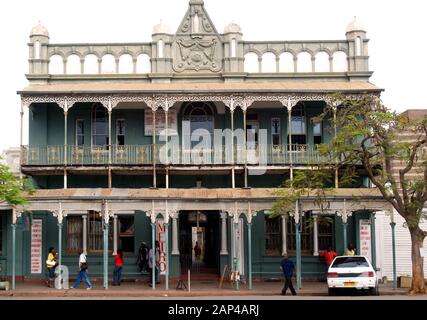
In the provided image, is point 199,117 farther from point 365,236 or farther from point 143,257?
point 365,236

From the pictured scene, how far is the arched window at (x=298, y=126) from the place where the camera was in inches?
1105

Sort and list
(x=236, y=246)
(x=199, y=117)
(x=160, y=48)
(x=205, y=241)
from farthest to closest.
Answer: (x=205, y=241), (x=199, y=117), (x=160, y=48), (x=236, y=246)

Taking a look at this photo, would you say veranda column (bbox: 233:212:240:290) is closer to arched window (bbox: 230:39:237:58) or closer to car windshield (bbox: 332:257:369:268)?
car windshield (bbox: 332:257:369:268)

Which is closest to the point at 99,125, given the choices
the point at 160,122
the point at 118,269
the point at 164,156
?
the point at 160,122

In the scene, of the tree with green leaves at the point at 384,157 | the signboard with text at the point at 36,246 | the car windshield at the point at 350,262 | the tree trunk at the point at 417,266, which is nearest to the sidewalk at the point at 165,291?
the tree trunk at the point at 417,266

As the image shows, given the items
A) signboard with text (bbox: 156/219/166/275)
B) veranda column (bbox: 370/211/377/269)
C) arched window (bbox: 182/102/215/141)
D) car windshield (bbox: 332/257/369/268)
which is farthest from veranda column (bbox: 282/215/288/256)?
car windshield (bbox: 332/257/369/268)

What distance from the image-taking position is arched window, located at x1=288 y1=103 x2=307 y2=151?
2808 cm

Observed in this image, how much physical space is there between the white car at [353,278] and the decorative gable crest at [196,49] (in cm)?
1186

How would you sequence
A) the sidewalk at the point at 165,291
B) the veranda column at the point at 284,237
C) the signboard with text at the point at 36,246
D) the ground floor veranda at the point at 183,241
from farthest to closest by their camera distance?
the veranda column at the point at 284,237
the signboard with text at the point at 36,246
the ground floor veranda at the point at 183,241
the sidewalk at the point at 165,291

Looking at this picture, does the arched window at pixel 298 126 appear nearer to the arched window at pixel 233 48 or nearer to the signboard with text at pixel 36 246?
the arched window at pixel 233 48

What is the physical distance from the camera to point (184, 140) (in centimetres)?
2761

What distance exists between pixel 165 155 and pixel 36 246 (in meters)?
6.79

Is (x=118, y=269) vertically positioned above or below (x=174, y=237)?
below

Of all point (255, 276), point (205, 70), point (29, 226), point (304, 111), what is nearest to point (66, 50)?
Result: point (205, 70)
